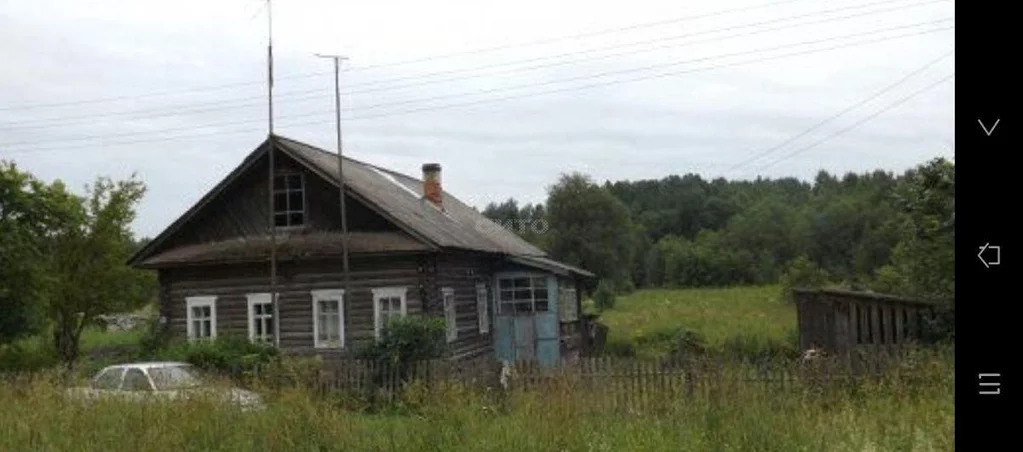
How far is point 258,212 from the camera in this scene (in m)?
24.8

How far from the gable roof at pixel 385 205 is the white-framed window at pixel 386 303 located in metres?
1.50

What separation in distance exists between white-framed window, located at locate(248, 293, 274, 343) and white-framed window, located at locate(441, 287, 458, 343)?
443 cm

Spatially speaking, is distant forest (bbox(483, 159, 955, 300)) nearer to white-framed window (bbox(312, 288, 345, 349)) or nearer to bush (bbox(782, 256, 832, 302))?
bush (bbox(782, 256, 832, 302))

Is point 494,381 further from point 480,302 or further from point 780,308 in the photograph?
point 780,308

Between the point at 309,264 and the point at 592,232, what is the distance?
49.4 meters

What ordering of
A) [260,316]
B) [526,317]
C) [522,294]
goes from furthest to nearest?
[522,294], [526,317], [260,316]

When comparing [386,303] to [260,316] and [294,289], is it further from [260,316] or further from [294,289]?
[260,316]

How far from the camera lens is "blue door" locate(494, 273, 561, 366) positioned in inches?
1067

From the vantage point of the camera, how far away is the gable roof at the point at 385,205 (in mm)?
23188

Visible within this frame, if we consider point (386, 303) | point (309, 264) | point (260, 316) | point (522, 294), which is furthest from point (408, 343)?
point (522, 294)
